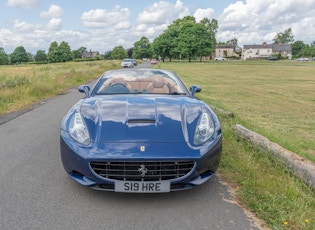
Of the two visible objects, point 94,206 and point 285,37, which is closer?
point 94,206

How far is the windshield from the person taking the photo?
4402 millimetres

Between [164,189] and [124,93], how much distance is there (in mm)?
1889

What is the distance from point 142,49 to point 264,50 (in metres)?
55.1

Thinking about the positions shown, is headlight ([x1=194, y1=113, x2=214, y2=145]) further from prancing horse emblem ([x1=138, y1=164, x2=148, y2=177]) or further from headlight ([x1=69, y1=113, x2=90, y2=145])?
headlight ([x1=69, y1=113, x2=90, y2=145])

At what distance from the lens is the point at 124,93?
14.1ft

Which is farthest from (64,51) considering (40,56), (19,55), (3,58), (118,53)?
(118,53)

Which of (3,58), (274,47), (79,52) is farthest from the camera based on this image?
(79,52)

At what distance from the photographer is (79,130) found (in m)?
3.15

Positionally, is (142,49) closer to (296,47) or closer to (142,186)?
(296,47)

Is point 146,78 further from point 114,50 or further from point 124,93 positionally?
point 114,50

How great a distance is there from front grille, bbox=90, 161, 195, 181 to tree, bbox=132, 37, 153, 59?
13360 centimetres

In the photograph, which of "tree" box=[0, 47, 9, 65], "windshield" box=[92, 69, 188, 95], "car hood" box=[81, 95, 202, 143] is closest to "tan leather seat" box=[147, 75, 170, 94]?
"windshield" box=[92, 69, 188, 95]

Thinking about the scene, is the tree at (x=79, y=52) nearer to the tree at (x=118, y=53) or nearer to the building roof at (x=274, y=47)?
the tree at (x=118, y=53)

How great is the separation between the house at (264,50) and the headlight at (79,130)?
437ft
